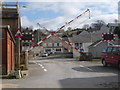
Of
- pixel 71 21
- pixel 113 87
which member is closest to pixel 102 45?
pixel 71 21

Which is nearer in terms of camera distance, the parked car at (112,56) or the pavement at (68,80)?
the pavement at (68,80)

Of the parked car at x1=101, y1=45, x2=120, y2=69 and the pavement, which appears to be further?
the parked car at x1=101, y1=45, x2=120, y2=69

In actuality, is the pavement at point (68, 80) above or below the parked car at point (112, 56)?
below

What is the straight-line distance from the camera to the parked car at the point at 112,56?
16.8m

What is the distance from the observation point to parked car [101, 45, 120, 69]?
16.8 m

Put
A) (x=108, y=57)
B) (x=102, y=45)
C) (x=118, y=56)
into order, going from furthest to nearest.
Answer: (x=102, y=45) < (x=108, y=57) < (x=118, y=56)

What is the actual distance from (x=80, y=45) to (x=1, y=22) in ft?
174

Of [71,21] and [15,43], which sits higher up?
[71,21]

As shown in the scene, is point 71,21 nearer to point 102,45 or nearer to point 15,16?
point 15,16

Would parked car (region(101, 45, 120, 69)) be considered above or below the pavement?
above

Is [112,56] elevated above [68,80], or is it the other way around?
[112,56]

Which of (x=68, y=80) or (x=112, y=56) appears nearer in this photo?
(x=68, y=80)

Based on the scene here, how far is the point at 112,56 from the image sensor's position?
17547 millimetres

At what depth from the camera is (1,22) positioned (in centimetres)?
1934
